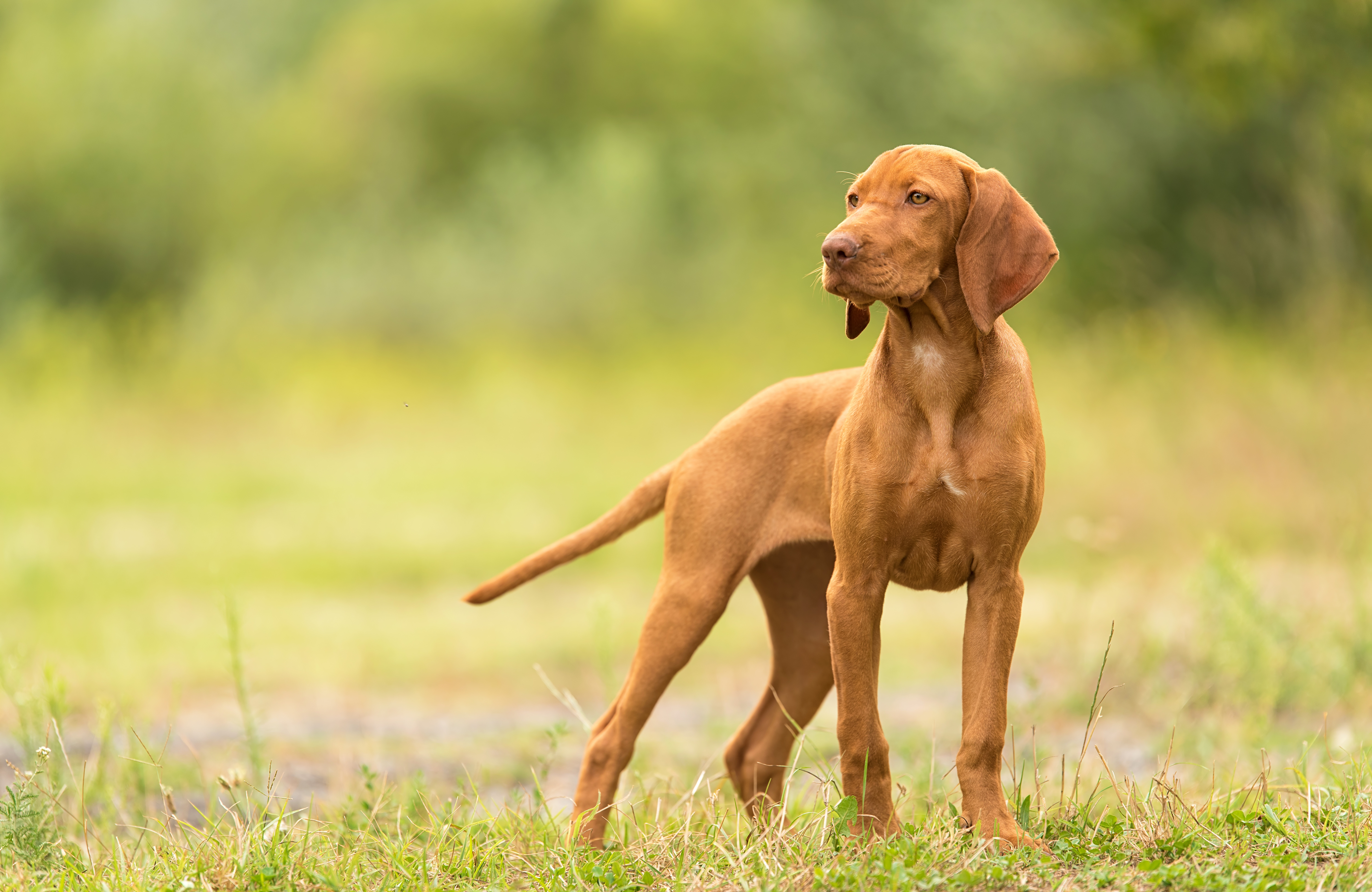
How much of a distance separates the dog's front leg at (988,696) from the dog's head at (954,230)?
607mm

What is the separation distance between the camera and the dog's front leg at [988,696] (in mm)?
3215

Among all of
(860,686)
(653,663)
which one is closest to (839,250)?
(860,686)

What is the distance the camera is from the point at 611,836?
3.89 metres

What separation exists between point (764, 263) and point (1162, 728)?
1455cm

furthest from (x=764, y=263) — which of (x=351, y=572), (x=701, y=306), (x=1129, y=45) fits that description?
(x=351, y=572)

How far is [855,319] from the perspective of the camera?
3592 millimetres

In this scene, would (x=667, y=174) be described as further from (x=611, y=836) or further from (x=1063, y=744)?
(x=611, y=836)

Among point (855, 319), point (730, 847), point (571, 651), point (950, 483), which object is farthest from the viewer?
point (571, 651)

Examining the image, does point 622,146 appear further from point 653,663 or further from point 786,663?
point 653,663

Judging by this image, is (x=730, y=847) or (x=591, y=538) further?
(x=591, y=538)

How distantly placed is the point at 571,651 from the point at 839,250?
5.53 metres

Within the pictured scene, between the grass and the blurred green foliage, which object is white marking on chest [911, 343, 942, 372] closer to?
the grass

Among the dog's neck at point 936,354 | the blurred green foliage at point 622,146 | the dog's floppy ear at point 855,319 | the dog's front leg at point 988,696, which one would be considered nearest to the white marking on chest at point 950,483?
the dog's neck at point 936,354

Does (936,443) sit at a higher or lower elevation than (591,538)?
higher
